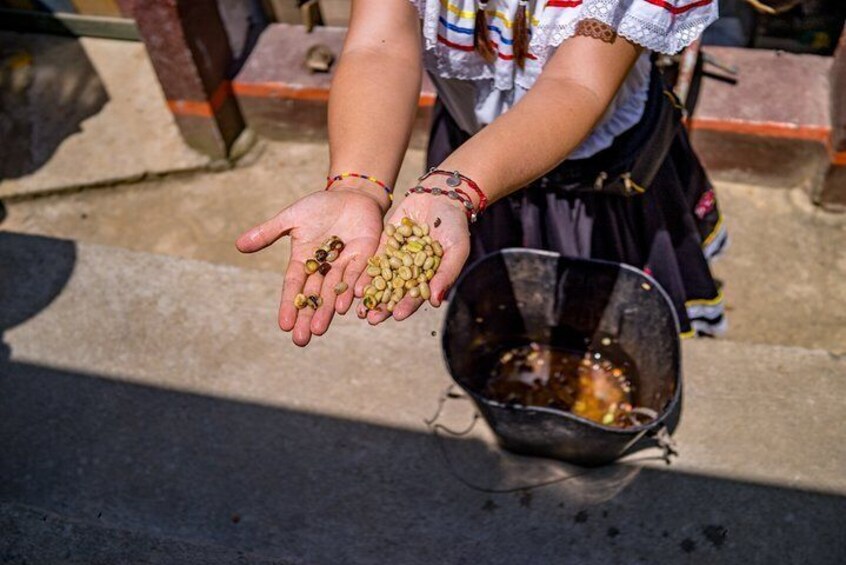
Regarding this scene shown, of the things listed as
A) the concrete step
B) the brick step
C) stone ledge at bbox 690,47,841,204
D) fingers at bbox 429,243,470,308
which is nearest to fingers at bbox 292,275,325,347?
fingers at bbox 429,243,470,308

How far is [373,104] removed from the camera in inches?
78.1

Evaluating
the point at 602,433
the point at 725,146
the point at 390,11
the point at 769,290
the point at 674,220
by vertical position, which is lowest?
the point at 769,290

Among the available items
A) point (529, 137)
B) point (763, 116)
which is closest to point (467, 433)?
point (529, 137)

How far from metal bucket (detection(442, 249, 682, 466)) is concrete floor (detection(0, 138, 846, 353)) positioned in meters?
1.21

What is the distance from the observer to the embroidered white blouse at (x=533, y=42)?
→ 5.71 feet

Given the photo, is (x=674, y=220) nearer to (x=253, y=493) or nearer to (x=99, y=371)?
(x=253, y=493)

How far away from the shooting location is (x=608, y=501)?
2557mm

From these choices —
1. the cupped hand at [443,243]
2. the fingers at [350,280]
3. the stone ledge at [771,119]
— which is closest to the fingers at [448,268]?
the cupped hand at [443,243]

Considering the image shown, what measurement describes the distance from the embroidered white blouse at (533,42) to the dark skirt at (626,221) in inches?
7.4

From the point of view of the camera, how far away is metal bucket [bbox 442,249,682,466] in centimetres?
237

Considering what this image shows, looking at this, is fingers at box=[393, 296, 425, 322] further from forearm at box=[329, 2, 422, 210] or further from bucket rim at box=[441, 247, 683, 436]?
bucket rim at box=[441, 247, 683, 436]

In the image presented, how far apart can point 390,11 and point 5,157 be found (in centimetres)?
392

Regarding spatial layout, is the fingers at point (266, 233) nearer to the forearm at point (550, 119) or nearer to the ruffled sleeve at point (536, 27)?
the forearm at point (550, 119)

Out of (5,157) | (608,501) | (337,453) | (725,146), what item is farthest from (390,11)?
(5,157)
